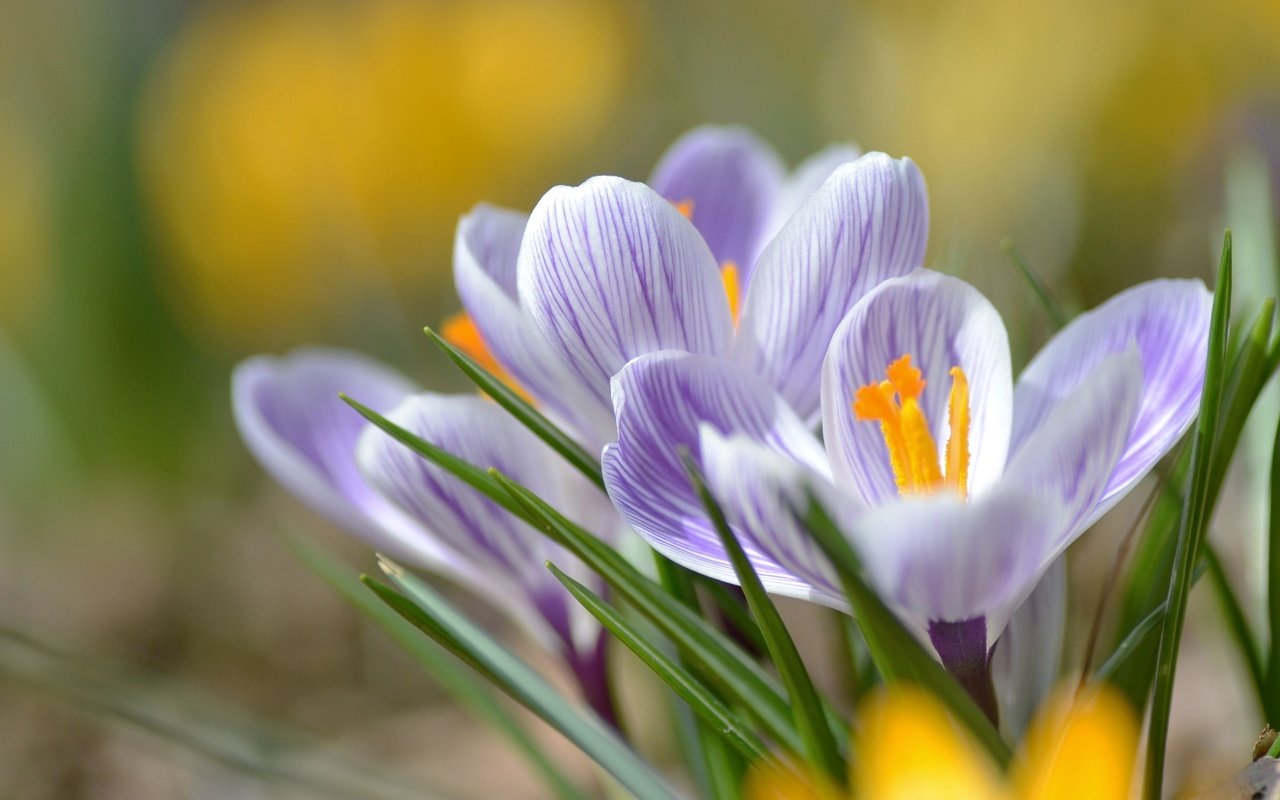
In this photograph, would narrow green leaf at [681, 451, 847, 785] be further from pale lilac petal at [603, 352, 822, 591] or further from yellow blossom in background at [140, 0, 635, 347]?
yellow blossom in background at [140, 0, 635, 347]

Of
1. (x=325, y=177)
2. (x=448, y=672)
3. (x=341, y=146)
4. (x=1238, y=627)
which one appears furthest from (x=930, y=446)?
(x=341, y=146)

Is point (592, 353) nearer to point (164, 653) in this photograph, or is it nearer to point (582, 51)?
point (164, 653)

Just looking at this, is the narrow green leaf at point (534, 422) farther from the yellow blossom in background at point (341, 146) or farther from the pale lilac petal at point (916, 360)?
the yellow blossom in background at point (341, 146)

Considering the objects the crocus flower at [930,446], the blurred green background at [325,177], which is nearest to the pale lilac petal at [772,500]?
the crocus flower at [930,446]

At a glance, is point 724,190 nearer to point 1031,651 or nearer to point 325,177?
point 1031,651

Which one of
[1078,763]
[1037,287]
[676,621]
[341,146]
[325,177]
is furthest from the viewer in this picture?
[341,146]

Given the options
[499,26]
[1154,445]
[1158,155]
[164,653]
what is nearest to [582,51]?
[499,26]
